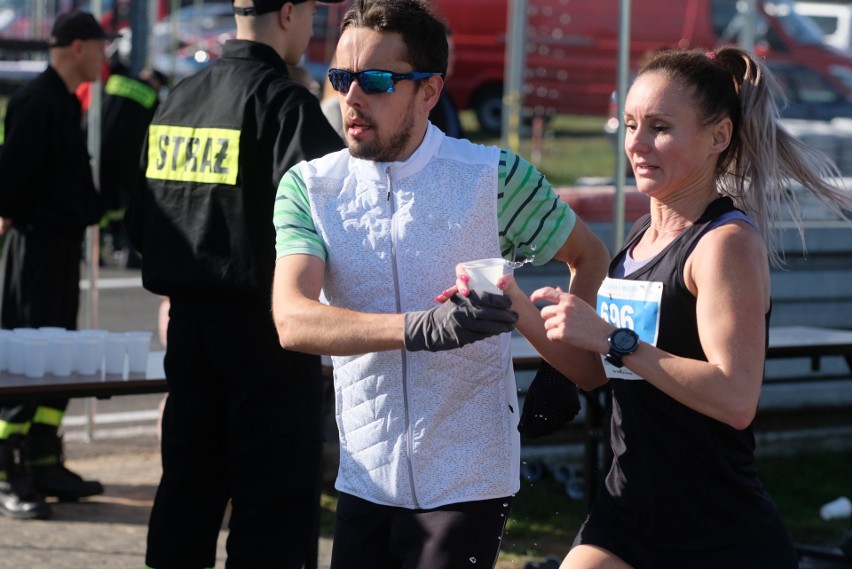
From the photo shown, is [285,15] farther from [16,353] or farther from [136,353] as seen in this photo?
[16,353]

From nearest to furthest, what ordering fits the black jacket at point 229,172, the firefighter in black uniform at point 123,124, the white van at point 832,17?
the black jacket at point 229,172 < the firefighter in black uniform at point 123,124 < the white van at point 832,17

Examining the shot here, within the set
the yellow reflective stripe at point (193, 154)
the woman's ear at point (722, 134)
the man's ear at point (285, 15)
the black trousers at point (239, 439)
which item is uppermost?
the man's ear at point (285, 15)

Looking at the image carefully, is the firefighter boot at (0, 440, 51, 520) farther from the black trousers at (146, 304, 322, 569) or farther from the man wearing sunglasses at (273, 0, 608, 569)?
the man wearing sunglasses at (273, 0, 608, 569)

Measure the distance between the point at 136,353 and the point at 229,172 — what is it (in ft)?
4.10

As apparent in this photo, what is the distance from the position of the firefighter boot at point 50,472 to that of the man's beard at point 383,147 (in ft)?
12.5

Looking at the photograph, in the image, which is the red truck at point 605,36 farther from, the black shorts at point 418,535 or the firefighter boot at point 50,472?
the black shorts at point 418,535

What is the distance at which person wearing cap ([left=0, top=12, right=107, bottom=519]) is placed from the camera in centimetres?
586

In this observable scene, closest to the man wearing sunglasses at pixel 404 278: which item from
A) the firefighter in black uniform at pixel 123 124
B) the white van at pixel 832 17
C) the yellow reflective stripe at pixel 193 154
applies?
the yellow reflective stripe at pixel 193 154

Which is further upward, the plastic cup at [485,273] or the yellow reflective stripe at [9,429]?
the plastic cup at [485,273]

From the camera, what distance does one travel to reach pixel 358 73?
105 inches

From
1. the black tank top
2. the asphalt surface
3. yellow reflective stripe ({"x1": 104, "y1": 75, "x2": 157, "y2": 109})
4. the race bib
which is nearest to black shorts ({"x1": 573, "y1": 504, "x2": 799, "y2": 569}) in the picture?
the black tank top

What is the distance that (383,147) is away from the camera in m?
2.69

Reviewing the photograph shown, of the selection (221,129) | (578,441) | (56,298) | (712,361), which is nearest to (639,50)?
(578,441)

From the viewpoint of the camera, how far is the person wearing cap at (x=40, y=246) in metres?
5.86
